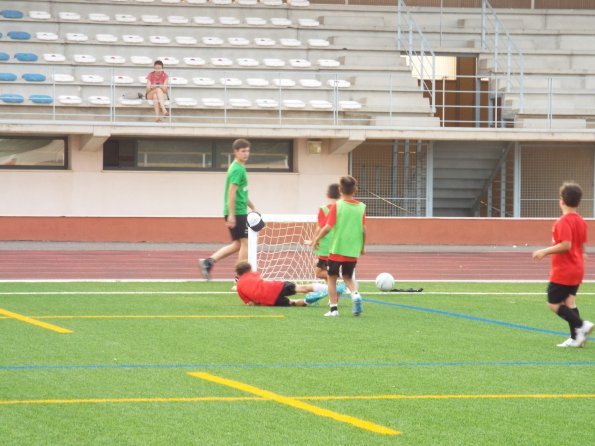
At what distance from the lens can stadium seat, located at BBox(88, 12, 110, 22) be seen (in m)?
31.6

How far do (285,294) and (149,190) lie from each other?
646 inches

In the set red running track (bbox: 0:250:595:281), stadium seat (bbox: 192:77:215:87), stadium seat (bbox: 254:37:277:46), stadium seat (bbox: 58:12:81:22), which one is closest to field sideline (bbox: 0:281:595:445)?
red running track (bbox: 0:250:595:281)

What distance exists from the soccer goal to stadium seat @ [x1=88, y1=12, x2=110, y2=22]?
8565 millimetres

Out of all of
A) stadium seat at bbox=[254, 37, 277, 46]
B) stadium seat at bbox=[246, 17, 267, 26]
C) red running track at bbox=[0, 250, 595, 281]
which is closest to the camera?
red running track at bbox=[0, 250, 595, 281]

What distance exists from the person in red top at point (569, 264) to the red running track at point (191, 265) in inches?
374

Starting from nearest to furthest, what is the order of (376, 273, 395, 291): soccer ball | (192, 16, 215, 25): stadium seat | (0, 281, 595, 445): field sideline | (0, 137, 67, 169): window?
1. (0, 281, 595, 445): field sideline
2. (376, 273, 395, 291): soccer ball
3. (0, 137, 67, 169): window
4. (192, 16, 215, 25): stadium seat

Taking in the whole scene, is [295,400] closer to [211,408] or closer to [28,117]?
[211,408]

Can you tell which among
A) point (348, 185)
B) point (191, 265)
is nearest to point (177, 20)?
point (191, 265)

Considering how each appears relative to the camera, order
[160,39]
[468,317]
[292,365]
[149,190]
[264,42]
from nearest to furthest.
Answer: [292,365] < [468,317] < [149,190] < [160,39] < [264,42]

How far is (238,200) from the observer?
1534 cm

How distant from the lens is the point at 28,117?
2839cm

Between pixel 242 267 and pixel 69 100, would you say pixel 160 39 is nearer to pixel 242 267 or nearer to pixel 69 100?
pixel 69 100

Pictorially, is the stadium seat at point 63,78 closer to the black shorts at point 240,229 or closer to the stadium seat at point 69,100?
the stadium seat at point 69,100

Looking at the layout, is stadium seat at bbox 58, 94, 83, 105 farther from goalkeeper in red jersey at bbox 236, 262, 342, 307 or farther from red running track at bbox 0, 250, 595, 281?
goalkeeper in red jersey at bbox 236, 262, 342, 307
